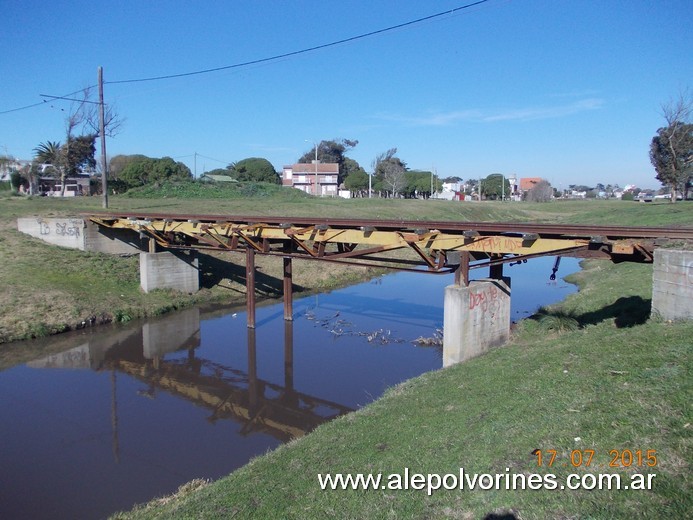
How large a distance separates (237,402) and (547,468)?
8697 mm

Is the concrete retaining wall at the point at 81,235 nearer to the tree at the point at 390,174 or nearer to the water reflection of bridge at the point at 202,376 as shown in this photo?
the water reflection of bridge at the point at 202,376

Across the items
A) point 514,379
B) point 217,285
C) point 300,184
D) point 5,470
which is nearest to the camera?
point 514,379

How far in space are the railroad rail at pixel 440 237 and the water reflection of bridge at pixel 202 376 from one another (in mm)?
3528

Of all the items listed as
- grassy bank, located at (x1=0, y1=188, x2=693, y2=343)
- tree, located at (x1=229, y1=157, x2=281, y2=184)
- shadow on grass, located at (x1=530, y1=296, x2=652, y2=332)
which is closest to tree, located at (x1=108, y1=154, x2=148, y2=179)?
tree, located at (x1=229, y1=157, x2=281, y2=184)

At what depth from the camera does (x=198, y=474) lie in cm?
928

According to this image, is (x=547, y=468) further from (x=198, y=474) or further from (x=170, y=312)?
(x=170, y=312)

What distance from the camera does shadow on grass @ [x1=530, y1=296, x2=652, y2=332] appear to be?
12.7 m

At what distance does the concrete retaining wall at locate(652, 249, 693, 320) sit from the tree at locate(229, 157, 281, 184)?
9845 centimetres

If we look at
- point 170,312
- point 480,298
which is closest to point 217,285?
point 170,312

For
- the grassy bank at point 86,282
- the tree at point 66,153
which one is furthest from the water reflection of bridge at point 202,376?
the tree at point 66,153

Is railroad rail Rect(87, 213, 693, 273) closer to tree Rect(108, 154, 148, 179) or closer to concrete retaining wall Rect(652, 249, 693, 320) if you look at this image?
concrete retaining wall Rect(652, 249, 693, 320)

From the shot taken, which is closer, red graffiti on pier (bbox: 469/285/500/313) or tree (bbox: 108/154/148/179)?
red graffiti on pier (bbox: 469/285/500/313)

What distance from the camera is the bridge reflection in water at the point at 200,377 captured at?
11.9 meters

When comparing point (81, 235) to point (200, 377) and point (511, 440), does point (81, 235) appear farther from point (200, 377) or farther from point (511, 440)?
point (511, 440)
